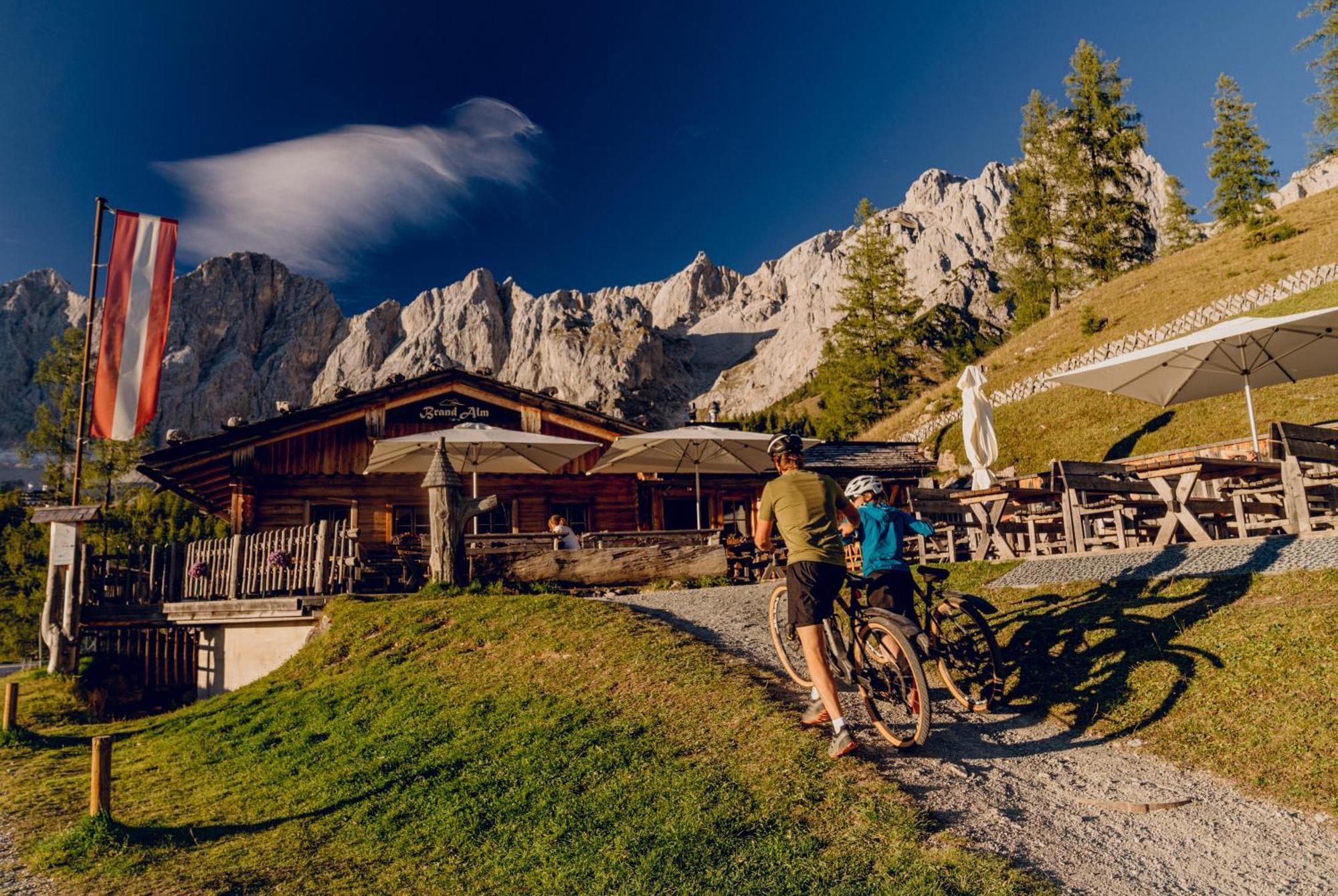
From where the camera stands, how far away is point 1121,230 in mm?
48750

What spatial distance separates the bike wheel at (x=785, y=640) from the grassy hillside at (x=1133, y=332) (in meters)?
20.3

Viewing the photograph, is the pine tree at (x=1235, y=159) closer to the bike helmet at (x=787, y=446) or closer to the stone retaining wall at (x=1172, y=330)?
the stone retaining wall at (x=1172, y=330)

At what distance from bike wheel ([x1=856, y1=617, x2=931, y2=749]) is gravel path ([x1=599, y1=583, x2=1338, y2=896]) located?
18 cm

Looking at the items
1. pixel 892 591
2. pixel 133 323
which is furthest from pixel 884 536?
pixel 133 323

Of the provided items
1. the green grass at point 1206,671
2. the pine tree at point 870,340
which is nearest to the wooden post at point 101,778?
the green grass at point 1206,671

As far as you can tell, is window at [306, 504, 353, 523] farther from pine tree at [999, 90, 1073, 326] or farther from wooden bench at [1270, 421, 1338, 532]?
pine tree at [999, 90, 1073, 326]

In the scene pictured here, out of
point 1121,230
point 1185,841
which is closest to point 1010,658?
point 1185,841

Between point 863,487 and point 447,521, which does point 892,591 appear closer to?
point 863,487

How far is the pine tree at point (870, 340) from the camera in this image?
156ft

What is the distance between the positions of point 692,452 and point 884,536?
39.7 feet

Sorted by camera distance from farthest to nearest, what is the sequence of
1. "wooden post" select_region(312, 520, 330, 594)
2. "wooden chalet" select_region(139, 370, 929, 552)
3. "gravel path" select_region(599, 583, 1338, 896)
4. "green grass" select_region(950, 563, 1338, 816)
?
"wooden chalet" select_region(139, 370, 929, 552), "wooden post" select_region(312, 520, 330, 594), "green grass" select_region(950, 563, 1338, 816), "gravel path" select_region(599, 583, 1338, 896)

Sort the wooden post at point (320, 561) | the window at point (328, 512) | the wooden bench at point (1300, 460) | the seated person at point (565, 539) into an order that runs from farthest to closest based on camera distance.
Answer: the window at point (328, 512), the seated person at point (565, 539), the wooden post at point (320, 561), the wooden bench at point (1300, 460)

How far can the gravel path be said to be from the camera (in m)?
3.97

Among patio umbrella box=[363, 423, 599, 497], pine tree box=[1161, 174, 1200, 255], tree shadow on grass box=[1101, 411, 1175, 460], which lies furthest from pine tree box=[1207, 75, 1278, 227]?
patio umbrella box=[363, 423, 599, 497]
